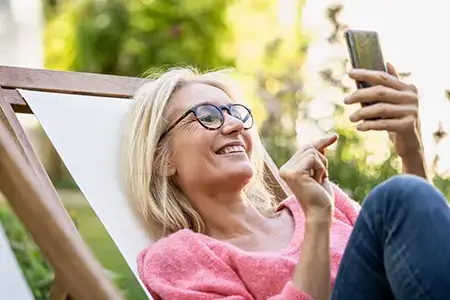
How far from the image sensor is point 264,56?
532 cm

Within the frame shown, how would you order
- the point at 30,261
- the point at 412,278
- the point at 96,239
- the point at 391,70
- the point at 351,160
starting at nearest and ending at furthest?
the point at 412,278 < the point at 391,70 < the point at 30,261 < the point at 351,160 < the point at 96,239

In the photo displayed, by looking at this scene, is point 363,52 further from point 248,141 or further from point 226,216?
point 226,216

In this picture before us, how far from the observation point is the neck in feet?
7.89

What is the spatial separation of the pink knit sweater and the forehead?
418 millimetres

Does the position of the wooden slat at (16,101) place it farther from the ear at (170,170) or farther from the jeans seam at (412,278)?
the jeans seam at (412,278)

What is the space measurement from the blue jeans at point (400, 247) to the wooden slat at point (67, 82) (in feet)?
4.19

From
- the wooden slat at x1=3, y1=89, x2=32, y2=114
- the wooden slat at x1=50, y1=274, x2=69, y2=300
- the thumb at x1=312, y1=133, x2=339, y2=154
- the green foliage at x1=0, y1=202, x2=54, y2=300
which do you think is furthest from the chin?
the green foliage at x1=0, y1=202, x2=54, y2=300

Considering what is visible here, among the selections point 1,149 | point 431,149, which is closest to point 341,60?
point 431,149

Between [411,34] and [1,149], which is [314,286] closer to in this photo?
[1,149]

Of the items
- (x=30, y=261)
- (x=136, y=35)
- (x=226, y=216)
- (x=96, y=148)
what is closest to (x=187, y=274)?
(x=226, y=216)

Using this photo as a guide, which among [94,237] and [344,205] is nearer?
[344,205]

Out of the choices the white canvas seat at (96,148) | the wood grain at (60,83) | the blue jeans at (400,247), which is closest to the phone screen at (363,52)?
the blue jeans at (400,247)

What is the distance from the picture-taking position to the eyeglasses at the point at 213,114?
7.93ft

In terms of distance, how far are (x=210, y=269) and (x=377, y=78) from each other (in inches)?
25.8
